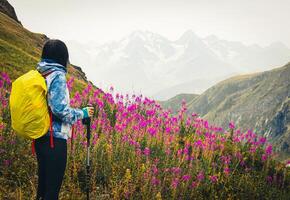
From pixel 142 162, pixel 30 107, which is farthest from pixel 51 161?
pixel 142 162

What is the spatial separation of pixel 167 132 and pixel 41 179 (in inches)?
226

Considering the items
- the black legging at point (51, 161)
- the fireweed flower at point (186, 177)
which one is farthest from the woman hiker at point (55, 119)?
the fireweed flower at point (186, 177)

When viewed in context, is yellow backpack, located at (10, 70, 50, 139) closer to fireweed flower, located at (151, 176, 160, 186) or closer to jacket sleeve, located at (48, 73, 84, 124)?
jacket sleeve, located at (48, 73, 84, 124)

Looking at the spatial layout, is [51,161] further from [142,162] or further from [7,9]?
[7,9]

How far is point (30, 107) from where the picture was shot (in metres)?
4.10

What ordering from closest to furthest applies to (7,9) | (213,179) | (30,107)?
1. (30,107)
2. (213,179)
3. (7,9)

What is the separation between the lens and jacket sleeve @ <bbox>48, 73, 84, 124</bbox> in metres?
4.22

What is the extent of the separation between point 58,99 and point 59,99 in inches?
0.5

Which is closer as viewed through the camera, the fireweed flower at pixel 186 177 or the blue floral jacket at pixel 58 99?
the blue floral jacket at pixel 58 99

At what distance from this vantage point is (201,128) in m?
12.1

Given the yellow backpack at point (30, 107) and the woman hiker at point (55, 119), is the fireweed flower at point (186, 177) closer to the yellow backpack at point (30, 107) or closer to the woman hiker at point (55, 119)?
the woman hiker at point (55, 119)

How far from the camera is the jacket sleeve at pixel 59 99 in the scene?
422 cm

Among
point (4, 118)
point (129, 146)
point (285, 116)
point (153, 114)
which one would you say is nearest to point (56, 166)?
point (129, 146)

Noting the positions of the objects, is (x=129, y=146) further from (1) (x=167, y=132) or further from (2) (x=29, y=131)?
(2) (x=29, y=131)
